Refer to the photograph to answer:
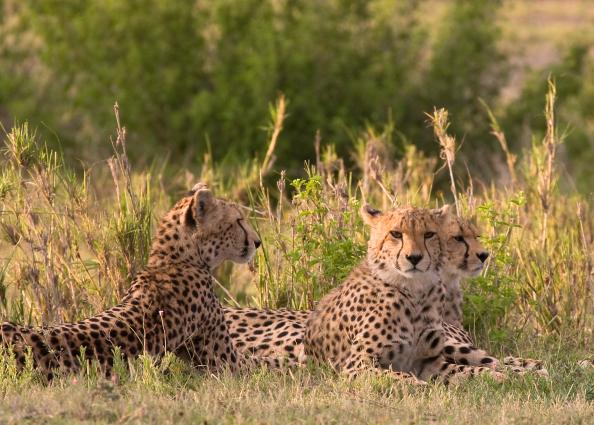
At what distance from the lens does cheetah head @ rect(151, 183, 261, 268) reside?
5883 mm

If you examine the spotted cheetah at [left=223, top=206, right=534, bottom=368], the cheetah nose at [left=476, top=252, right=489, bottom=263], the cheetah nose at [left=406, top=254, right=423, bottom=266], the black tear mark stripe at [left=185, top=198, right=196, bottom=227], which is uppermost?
the black tear mark stripe at [left=185, top=198, right=196, bottom=227]

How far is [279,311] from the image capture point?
6.59 m

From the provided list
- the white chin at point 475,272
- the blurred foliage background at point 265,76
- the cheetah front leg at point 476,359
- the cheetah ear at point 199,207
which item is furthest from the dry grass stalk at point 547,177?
the blurred foliage background at point 265,76

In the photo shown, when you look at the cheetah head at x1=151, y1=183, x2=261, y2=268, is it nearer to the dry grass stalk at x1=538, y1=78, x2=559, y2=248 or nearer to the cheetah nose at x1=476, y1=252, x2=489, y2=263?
the cheetah nose at x1=476, y1=252, x2=489, y2=263

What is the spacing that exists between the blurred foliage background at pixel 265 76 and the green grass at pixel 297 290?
459 cm

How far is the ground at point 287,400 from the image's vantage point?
15.4 ft

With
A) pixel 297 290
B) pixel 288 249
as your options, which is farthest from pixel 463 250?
pixel 288 249

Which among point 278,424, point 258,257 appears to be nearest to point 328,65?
point 258,257

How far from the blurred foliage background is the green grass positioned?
4.59 meters

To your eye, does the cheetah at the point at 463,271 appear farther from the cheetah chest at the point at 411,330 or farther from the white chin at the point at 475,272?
the cheetah chest at the point at 411,330

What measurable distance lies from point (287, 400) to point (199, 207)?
1087 mm

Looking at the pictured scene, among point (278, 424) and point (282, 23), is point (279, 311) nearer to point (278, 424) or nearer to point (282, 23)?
point (278, 424)

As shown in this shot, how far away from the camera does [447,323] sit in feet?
21.0

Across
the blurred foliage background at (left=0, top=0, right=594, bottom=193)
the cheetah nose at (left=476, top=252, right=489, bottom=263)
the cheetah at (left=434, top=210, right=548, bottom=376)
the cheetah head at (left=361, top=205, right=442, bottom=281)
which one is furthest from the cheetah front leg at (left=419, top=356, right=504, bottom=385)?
the blurred foliage background at (left=0, top=0, right=594, bottom=193)
